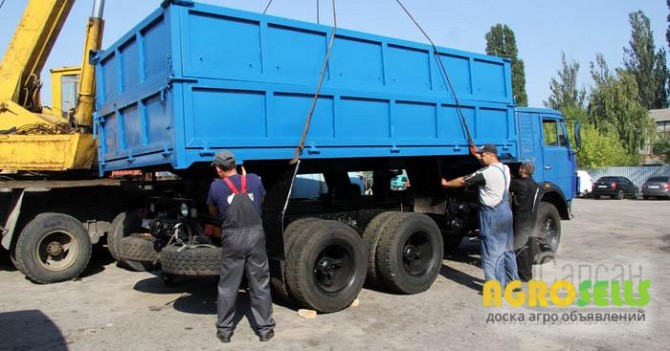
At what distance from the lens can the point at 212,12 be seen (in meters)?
5.14

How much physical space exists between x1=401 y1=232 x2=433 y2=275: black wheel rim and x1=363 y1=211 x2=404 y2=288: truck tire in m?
0.37

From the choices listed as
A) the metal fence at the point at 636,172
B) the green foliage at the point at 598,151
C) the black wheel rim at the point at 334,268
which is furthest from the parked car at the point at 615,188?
the black wheel rim at the point at 334,268

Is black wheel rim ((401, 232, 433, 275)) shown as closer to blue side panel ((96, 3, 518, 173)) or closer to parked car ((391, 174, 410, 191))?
blue side panel ((96, 3, 518, 173))

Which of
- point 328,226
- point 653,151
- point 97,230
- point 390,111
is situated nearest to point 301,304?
point 328,226

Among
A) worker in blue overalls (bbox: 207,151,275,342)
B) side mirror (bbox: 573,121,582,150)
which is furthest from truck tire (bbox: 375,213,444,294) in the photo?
side mirror (bbox: 573,121,582,150)

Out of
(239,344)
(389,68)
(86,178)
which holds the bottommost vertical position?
(239,344)

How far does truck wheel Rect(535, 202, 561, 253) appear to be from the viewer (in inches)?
330

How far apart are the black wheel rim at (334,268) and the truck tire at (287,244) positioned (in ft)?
1.11

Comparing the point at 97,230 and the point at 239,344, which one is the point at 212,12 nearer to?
the point at 239,344

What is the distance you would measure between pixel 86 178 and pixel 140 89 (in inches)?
132

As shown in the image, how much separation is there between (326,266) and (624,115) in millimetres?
43344

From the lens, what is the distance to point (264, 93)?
5434 millimetres

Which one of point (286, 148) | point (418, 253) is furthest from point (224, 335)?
point (418, 253)

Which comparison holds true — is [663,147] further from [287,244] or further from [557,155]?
[287,244]
